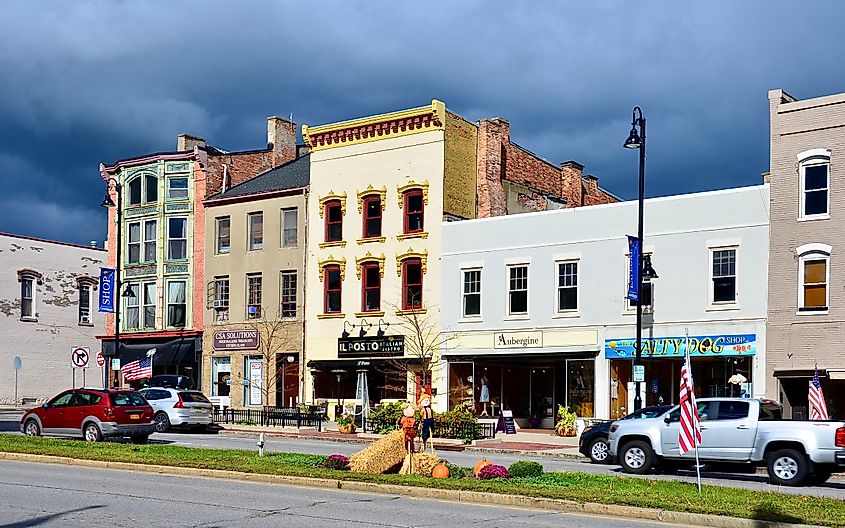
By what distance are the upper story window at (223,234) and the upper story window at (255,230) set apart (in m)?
1.29

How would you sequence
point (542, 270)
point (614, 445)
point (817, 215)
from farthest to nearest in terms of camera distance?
point (542, 270) < point (817, 215) < point (614, 445)

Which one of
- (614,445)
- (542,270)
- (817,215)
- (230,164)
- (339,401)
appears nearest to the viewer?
(614,445)

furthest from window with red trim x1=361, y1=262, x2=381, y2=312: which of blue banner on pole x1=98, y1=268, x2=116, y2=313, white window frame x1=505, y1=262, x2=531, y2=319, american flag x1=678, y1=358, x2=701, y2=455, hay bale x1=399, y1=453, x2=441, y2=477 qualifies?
american flag x1=678, y1=358, x2=701, y2=455

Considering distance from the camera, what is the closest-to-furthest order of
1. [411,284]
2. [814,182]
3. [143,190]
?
1. [814,182]
2. [411,284]
3. [143,190]

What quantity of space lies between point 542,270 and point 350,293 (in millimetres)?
9538

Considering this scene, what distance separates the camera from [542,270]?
39312 mm

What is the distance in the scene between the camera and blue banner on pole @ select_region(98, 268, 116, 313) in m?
50.2

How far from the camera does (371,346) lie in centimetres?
4422

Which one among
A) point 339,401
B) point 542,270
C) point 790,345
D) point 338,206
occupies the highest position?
point 338,206

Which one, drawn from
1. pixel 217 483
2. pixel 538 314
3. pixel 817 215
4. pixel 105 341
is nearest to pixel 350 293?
pixel 538 314

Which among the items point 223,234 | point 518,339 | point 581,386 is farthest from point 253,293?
point 581,386

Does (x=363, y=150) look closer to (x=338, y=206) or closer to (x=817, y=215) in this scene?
(x=338, y=206)

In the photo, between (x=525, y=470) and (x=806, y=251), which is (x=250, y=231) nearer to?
(x=806, y=251)

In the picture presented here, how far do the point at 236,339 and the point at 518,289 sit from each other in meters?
14.7
